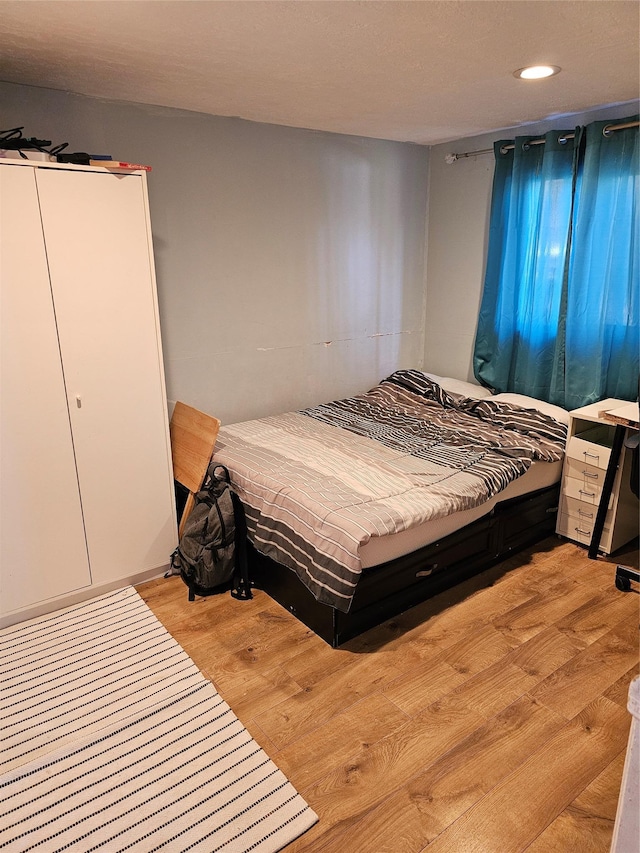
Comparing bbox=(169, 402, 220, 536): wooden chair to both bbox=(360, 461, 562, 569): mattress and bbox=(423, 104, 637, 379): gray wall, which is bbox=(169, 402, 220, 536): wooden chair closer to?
bbox=(360, 461, 562, 569): mattress

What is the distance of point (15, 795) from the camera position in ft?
5.62

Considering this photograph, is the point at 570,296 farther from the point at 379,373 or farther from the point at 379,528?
the point at 379,528

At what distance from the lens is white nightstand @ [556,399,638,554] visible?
2.88m

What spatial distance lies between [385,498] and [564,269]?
1.88m

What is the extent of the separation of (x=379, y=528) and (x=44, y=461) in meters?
1.45

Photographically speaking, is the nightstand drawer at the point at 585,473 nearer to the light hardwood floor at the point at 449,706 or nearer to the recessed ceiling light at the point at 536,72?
the light hardwood floor at the point at 449,706

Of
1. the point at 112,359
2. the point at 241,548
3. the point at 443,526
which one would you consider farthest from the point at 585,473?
the point at 112,359

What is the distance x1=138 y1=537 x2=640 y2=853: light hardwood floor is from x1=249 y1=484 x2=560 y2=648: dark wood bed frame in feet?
0.21

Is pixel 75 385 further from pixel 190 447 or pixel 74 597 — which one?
pixel 74 597

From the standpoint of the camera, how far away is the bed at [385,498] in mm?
2285

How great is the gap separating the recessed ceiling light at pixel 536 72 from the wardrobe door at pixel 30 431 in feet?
6.66

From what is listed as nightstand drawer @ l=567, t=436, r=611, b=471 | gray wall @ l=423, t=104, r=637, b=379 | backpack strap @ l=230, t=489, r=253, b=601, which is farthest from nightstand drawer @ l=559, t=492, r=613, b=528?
backpack strap @ l=230, t=489, r=253, b=601

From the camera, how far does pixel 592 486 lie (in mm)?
2961

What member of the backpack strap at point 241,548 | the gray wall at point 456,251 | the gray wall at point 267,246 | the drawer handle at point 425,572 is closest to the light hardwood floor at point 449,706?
the backpack strap at point 241,548
